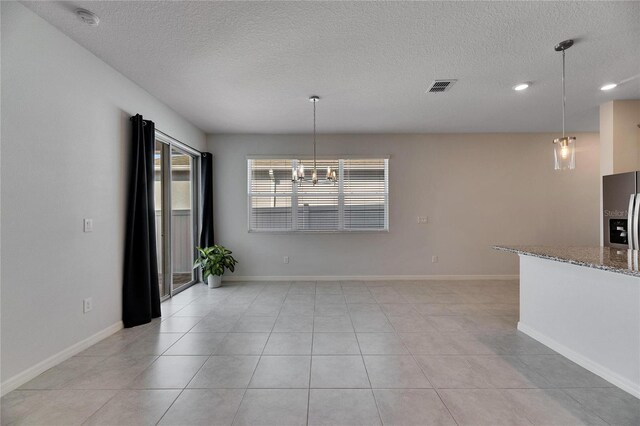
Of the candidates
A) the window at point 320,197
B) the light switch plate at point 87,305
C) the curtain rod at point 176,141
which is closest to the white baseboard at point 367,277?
the window at point 320,197

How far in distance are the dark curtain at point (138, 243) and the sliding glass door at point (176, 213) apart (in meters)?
0.80

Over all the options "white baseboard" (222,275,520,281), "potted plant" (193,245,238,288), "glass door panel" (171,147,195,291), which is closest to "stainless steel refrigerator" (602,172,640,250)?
"white baseboard" (222,275,520,281)

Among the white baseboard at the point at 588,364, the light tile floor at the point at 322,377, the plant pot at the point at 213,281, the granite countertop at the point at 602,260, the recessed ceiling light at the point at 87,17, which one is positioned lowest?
the light tile floor at the point at 322,377

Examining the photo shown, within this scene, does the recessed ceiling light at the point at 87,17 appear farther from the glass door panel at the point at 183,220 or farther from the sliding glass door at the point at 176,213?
the glass door panel at the point at 183,220

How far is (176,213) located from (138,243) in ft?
6.11

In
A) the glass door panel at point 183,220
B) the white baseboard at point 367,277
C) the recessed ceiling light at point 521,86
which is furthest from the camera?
→ the white baseboard at point 367,277

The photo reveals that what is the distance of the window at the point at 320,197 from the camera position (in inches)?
219

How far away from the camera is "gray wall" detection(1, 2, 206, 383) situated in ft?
6.88

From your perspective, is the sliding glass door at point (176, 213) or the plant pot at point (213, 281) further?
the plant pot at point (213, 281)

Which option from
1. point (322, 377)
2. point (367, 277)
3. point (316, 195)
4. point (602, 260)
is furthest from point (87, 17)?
point (367, 277)

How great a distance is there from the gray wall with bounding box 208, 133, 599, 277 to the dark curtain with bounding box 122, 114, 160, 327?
2.11 metres

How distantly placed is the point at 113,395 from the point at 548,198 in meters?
6.95

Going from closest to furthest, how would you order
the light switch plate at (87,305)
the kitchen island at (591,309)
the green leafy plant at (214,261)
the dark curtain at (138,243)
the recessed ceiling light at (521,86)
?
the kitchen island at (591,309) → the light switch plate at (87,305) → the dark curtain at (138,243) → the recessed ceiling light at (521,86) → the green leafy plant at (214,261)

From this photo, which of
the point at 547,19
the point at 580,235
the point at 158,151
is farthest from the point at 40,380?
the point at 580,235
